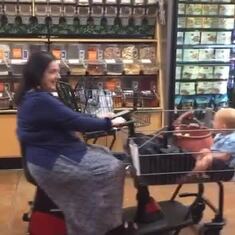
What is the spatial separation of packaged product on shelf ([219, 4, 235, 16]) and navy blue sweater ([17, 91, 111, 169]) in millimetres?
3074

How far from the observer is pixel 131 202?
4.02 meters

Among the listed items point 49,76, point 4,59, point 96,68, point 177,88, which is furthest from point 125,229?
point 177,88

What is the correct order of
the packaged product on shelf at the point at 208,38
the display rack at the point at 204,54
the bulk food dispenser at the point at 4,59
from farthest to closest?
the packaged product on shelf at the point at 208,38, the display rack at the point at 204,54, the bulk food dispenser at the point at 4,59

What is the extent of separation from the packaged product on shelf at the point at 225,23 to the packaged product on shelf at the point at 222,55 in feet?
0.87

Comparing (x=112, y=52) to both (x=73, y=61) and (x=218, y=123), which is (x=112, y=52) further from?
(x=218, y=123)

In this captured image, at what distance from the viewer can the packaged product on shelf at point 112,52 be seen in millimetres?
4848

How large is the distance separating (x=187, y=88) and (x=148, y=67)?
715 millimetres

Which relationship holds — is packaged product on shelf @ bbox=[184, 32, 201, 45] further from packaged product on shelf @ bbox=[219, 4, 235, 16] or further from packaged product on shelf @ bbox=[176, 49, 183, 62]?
packaged product on shelf @ bbox=[219, 4, 235, 16]

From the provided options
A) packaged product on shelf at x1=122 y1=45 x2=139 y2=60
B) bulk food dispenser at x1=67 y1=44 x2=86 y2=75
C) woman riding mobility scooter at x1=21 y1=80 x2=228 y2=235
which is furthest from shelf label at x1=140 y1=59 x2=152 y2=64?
woman riding mobility scooter at x1=21 y1=80 x2=228 y2=235

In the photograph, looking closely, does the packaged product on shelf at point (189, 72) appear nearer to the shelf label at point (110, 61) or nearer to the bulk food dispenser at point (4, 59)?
the shelf label at point (110, 61)

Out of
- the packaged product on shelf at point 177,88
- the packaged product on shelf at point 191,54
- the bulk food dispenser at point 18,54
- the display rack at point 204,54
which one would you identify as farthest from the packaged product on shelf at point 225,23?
the bulk food dispenser at point 18,54

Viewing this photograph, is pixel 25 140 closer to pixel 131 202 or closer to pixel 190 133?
pixel 190 133

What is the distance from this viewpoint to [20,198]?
411 cm

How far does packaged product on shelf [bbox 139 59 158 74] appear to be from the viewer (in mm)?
4852
